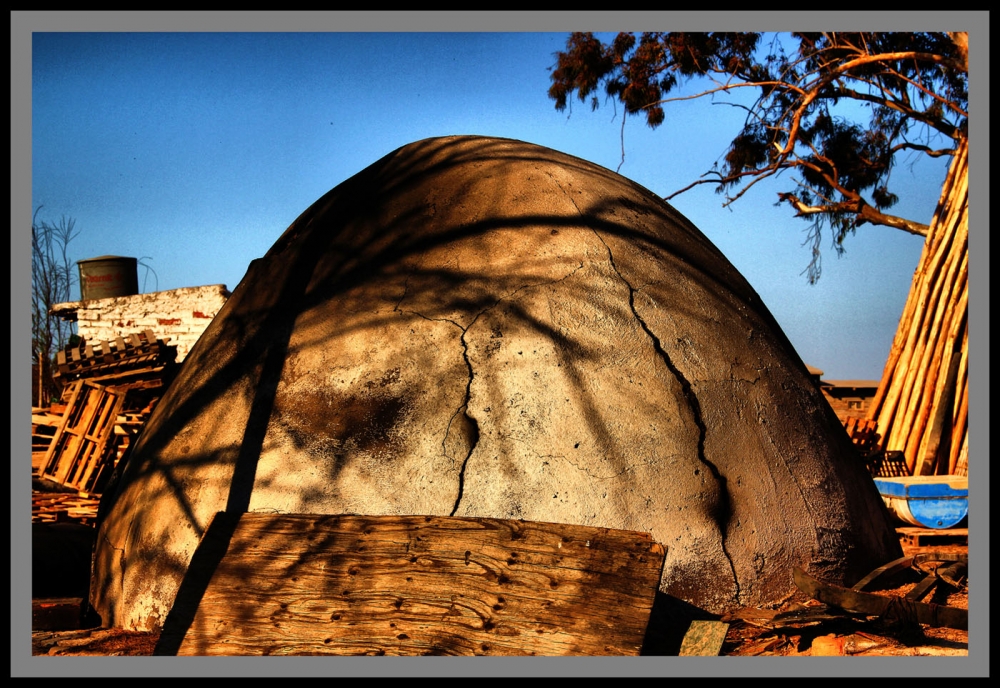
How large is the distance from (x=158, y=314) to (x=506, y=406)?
1099cm

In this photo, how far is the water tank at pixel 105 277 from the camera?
556 inches

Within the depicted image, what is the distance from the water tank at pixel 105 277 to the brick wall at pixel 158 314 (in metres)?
0.65

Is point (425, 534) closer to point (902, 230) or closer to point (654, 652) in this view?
point (654, 652)

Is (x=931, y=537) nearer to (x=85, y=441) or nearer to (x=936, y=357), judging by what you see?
(x=936, y=357)

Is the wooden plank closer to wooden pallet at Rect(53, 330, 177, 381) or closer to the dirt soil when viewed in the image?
the dirt soil

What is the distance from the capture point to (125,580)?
12.6 feet

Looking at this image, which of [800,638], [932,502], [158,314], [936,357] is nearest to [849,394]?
[936,357]

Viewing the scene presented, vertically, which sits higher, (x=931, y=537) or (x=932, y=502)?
(x=932, y=502)

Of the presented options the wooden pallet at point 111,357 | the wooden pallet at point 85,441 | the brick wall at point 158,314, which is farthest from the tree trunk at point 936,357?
the wooden pallet at point 111,357

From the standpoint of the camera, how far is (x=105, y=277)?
46.5ft

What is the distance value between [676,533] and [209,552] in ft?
6.29

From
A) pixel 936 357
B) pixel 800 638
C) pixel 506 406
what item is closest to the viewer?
pixel 800 638

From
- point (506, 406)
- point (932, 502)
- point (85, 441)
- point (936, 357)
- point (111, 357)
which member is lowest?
point (932, 502)

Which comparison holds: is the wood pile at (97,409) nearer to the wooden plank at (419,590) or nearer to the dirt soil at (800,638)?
the dirt soil at (800,638)
